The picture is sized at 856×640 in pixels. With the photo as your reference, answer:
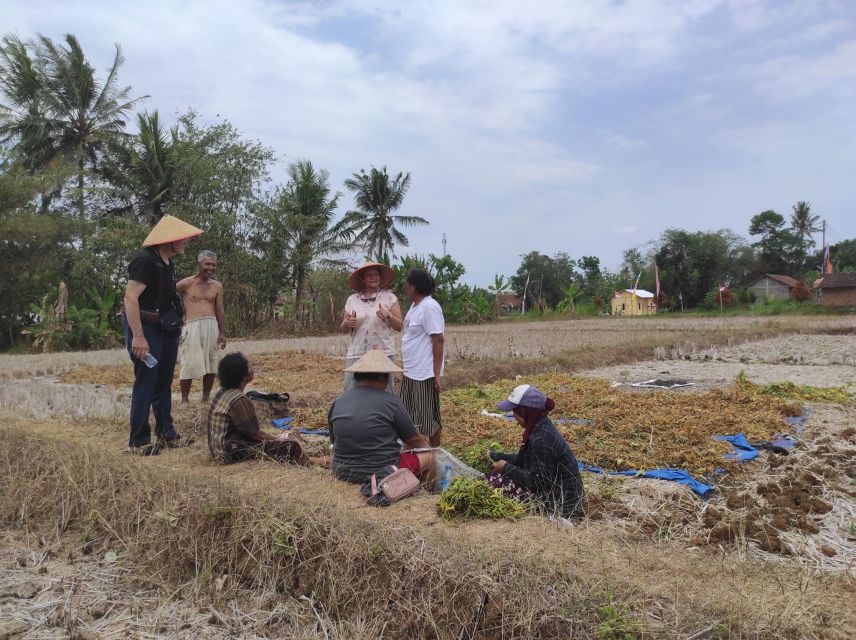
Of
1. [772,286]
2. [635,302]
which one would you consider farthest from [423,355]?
[635,302]

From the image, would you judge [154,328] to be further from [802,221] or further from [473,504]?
[802,221]

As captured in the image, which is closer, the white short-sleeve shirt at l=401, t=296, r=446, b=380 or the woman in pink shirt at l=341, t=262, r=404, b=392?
the white short-sleeve shirt at l=401, t=296, r=446, b=380

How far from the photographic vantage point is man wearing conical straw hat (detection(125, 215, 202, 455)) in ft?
16.5

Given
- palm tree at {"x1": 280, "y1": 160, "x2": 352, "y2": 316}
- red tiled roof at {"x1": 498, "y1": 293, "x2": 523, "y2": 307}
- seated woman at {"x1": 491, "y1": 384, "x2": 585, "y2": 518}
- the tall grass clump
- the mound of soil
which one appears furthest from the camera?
red tiled roof at {"x1": 498, "y1": 293, "x2": 523, "y2": 307}

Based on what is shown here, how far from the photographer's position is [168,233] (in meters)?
5.23

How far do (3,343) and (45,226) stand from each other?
4.10 metres

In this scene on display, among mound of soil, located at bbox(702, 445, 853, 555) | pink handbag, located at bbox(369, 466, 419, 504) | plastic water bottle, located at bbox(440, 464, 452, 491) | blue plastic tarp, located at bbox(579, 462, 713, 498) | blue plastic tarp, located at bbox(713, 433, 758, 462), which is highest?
pink handbag, located at bbox(369, 466, 419, 504)

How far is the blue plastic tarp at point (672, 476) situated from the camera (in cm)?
441

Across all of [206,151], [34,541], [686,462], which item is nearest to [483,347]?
[686,462]

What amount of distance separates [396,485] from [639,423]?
320cm

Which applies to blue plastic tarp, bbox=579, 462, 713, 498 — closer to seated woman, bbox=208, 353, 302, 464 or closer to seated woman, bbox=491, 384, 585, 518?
seated woman, bbox=491, 384, 585, 518

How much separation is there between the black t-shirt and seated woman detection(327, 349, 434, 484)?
2.07 metres

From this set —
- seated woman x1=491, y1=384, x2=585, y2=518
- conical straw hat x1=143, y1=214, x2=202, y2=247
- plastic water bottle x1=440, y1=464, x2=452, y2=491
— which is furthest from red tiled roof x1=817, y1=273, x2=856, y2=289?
conical straw hat x1=143, y1=214, x2=202, y2=247

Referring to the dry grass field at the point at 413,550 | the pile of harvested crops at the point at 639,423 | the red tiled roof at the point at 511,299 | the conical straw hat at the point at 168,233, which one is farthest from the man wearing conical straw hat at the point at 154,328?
the red tiled roof at the point at 511,299
